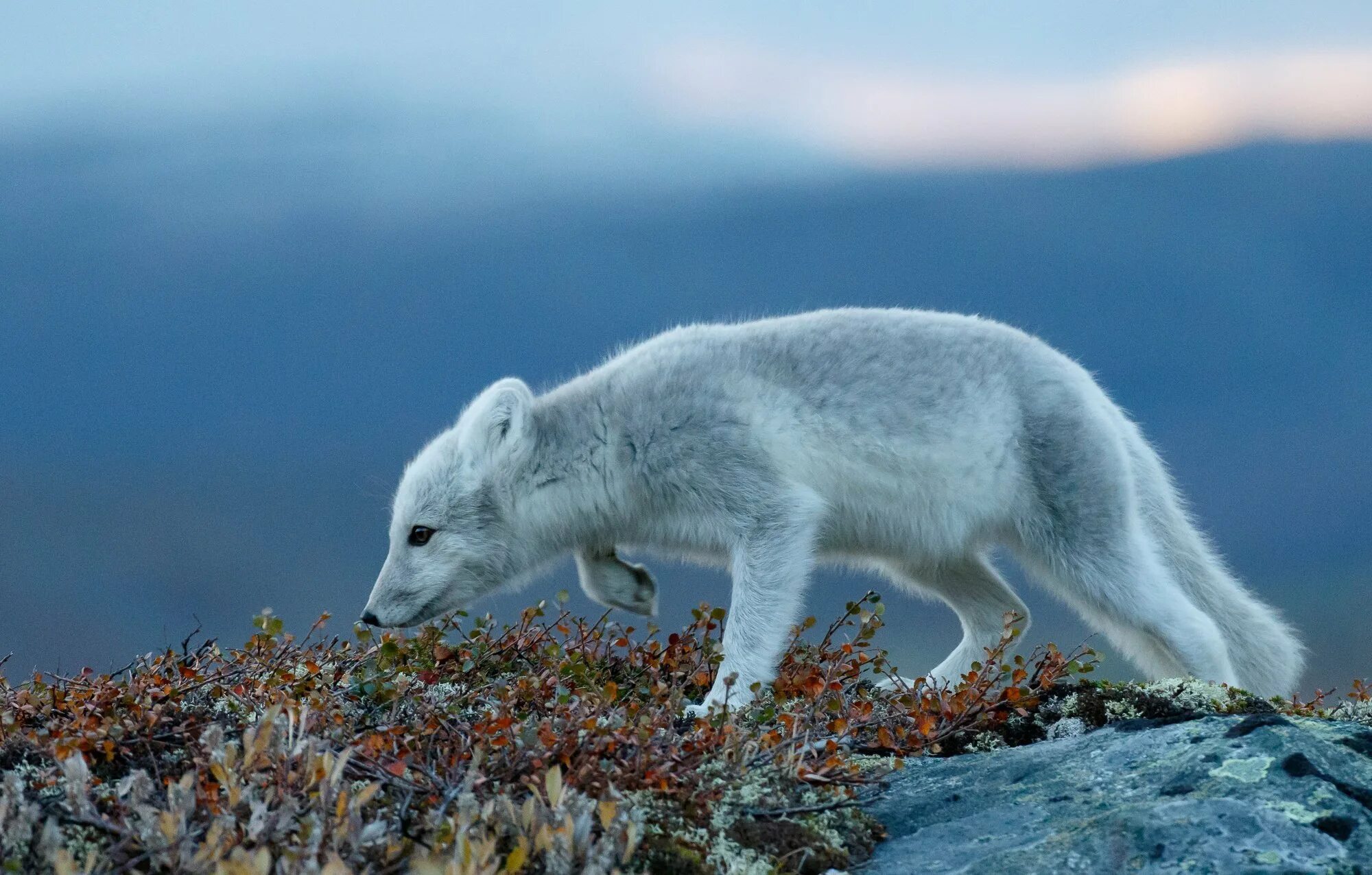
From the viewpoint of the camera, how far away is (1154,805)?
10.1ft

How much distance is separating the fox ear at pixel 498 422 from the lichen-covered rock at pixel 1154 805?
114 inches

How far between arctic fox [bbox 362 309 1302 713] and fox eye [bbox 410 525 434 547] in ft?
0.05

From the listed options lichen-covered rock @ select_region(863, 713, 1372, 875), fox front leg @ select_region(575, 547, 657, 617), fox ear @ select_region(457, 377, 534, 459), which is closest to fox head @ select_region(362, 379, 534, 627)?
fox ear @ select_region(457, 377, 534, 459)

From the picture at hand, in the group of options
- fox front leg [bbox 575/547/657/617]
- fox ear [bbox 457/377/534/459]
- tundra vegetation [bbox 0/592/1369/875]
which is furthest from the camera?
fox front leg [bbox 575/547/657/617]

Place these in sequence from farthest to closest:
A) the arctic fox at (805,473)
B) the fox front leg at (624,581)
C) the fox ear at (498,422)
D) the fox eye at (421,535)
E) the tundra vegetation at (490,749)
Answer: the fox front leg at (624,581), the fox eye at (421,535), the fox ear at (498,422), the arctic fox at (805,473), the tundra vegetation at (490,749)

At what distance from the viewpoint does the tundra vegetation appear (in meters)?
2.60

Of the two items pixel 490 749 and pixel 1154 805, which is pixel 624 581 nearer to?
pixel 490 749

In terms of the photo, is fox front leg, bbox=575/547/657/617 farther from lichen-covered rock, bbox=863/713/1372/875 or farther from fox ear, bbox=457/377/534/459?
lichen-covered rock, bbox=863/713/1372/875

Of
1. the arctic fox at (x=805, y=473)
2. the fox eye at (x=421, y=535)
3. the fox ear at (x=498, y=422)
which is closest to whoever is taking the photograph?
the arctic fox at (x=805, y=473)

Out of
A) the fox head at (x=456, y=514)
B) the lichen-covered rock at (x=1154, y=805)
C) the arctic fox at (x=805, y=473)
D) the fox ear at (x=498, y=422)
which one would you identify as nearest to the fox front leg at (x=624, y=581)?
the arctic fox at (x=805, y=473)

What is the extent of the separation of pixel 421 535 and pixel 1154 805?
4028 mm

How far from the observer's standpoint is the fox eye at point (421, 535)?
6152 mm

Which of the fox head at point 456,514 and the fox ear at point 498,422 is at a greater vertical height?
the fox ear at point 498,422

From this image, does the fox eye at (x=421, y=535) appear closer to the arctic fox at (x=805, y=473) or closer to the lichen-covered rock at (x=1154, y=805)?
the arctic fox at (x=805, y=473)
